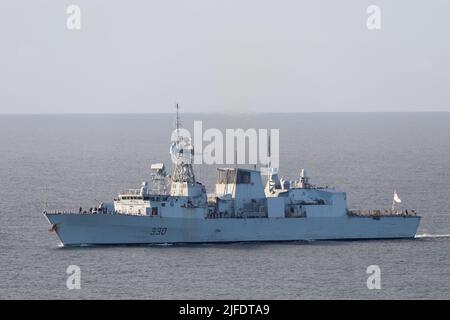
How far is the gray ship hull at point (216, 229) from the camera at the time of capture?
205 ft

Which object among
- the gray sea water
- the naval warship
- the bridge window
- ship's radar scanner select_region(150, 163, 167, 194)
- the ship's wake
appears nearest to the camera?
the gray sea water

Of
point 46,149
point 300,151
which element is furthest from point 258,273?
point 46,149

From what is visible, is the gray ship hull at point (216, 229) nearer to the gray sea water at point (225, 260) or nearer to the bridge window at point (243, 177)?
the gray sea water at point (225, 260)

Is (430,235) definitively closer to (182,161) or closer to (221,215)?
(221,215)

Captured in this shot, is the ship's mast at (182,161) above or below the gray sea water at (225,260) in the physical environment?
above

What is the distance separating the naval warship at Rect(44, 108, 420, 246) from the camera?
62812 mm

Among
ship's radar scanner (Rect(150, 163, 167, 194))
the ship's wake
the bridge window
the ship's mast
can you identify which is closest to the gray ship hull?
the ship's wake

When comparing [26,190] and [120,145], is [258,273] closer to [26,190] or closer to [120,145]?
[26,190]

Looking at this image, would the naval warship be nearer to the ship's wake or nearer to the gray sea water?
the ship's wake

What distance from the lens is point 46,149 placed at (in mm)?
152875

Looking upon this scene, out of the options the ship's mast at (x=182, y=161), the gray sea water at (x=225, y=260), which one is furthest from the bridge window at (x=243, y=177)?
the gray sea water at (x=225, y=260)

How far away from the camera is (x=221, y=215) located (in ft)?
214

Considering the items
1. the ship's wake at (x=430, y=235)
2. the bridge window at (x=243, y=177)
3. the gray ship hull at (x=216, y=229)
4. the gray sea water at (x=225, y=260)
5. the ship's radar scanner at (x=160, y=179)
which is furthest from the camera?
the ship's wake at (x=430, y=235)

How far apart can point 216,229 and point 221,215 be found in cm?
110
